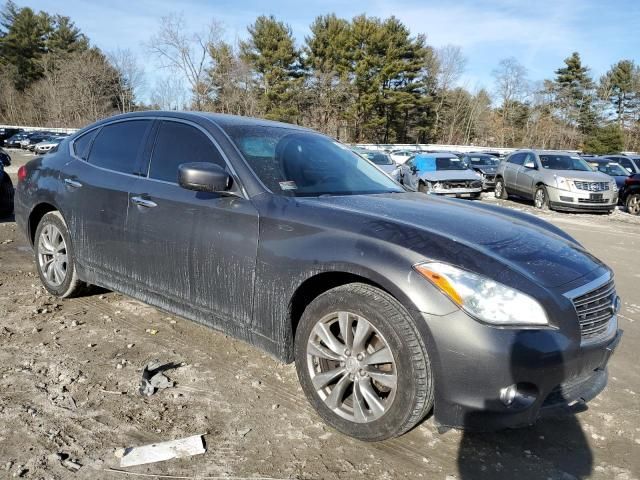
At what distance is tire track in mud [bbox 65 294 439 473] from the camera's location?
2.50m

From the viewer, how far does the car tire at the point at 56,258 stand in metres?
4.27

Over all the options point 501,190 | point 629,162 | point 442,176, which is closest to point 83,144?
point 442,176

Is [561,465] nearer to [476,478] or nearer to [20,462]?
[476,478]

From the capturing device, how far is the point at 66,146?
14.9 feet

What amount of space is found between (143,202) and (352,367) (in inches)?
74.6

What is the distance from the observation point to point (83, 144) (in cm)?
437

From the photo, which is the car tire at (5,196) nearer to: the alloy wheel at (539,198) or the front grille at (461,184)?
the front grille at (461,184)

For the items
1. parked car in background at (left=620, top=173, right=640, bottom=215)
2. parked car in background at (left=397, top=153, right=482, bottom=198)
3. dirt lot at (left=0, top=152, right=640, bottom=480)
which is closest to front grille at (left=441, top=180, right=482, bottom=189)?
parked car in background at (left=397, top=153, right=482, bottom=198)

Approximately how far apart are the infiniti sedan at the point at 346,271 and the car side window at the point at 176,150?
1 centimetres

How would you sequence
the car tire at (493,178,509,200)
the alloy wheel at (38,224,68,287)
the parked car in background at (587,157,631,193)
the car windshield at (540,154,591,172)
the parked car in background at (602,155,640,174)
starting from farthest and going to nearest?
the parked car in background at (602,155,640,174)
the car tire at (493,178,509,200)
the parked car in background at (587,157,631,193)
the car windshield at (540,154,591,172)
the alloy wheel at (38,224,68,287)

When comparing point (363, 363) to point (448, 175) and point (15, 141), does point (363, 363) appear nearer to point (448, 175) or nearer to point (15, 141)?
point (448, 175)

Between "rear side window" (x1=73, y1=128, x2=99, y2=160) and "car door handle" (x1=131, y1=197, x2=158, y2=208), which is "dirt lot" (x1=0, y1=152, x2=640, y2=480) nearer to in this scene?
"car door handle" (x1=131, y1=197, x2=158, y2=208)

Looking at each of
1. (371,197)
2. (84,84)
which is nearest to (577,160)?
(371,197)

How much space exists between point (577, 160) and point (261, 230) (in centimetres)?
1471
